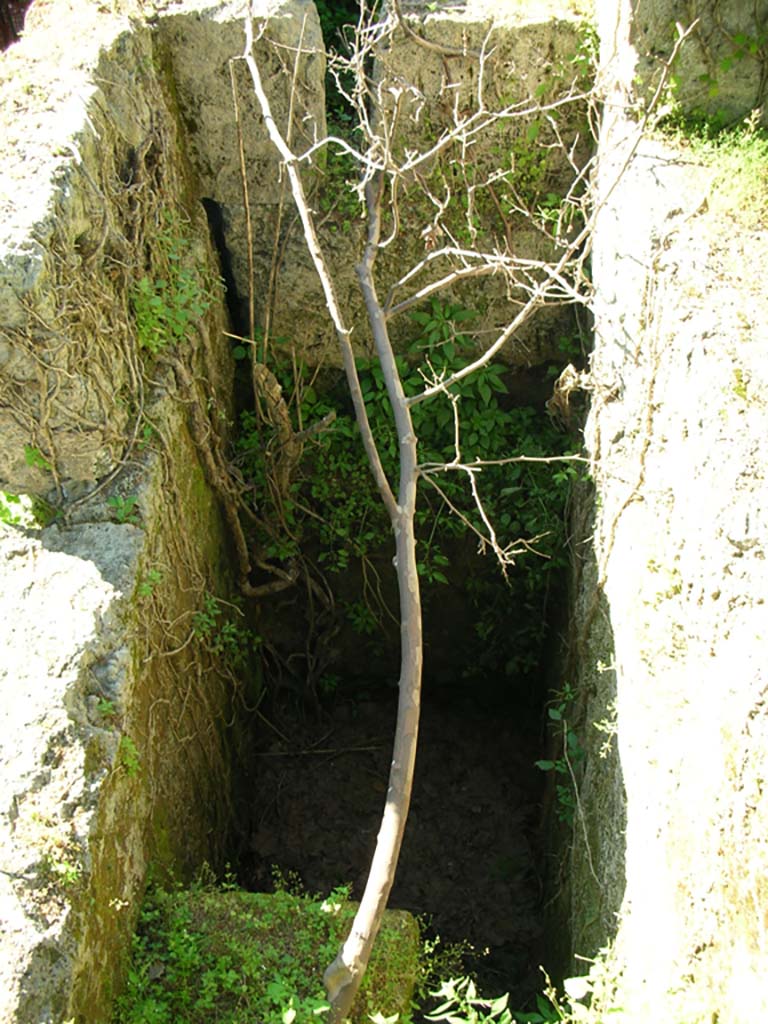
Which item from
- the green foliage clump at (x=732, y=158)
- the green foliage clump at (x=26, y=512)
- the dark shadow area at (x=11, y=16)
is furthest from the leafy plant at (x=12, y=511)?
the dark shadow area at (x=11, y=16)

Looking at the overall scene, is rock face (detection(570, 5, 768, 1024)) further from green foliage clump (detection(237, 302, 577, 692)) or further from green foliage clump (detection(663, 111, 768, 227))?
green foliage clump (detection(237, 302, 577, 692))

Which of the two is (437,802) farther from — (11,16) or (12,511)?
(11,16)

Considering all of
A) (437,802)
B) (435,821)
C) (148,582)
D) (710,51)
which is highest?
(710,51)

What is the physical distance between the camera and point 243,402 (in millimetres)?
5055

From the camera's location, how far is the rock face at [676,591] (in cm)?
229

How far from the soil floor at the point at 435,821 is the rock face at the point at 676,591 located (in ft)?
3.96

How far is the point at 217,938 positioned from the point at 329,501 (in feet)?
8.77

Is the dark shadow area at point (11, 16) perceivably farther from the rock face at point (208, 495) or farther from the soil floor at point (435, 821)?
the soil floor at point (435, 821)

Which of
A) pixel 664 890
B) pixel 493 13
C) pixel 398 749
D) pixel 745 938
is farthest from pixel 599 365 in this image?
pixel 745 938

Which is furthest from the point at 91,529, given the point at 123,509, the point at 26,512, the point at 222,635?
the point at 222,635

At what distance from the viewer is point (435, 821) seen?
17.7 feet

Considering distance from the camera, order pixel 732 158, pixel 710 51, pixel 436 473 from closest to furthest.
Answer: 1. pixel 732 158
2. pixel 710 51
3. pixel 436 473

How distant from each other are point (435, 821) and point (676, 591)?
2998 millimetres

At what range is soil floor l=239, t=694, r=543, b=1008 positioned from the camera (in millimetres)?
4855
